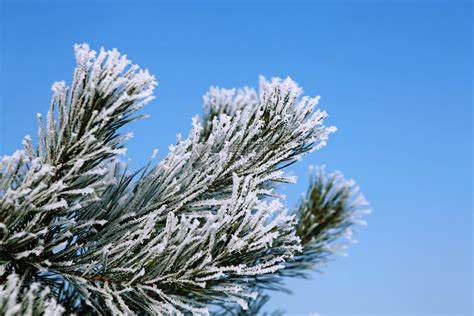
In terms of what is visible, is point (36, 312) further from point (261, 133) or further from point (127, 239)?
point (261, 133)

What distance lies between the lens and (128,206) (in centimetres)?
156

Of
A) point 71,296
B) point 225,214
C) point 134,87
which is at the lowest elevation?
point 71,296

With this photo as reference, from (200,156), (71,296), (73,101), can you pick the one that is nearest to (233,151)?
(200,156)

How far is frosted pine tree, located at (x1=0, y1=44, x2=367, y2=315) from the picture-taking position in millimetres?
1383

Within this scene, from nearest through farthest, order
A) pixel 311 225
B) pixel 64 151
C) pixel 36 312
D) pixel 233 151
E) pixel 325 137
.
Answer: pixel 36 312
pixel 64 151
pixel 233 151
pixel 325 137
pixel 311 225

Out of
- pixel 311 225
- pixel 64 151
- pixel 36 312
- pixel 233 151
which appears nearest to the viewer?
pixel 36 312

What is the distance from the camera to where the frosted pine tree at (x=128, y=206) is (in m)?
1.38

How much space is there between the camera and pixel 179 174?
166 centimetres

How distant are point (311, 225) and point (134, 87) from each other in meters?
1.59

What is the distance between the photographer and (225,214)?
147 cm

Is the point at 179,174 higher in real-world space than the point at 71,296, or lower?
higher

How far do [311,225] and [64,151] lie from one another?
1660 mm

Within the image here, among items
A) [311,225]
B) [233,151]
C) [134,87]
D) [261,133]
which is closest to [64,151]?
[134,87]

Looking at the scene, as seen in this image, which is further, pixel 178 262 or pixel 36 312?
pixel 178 262
